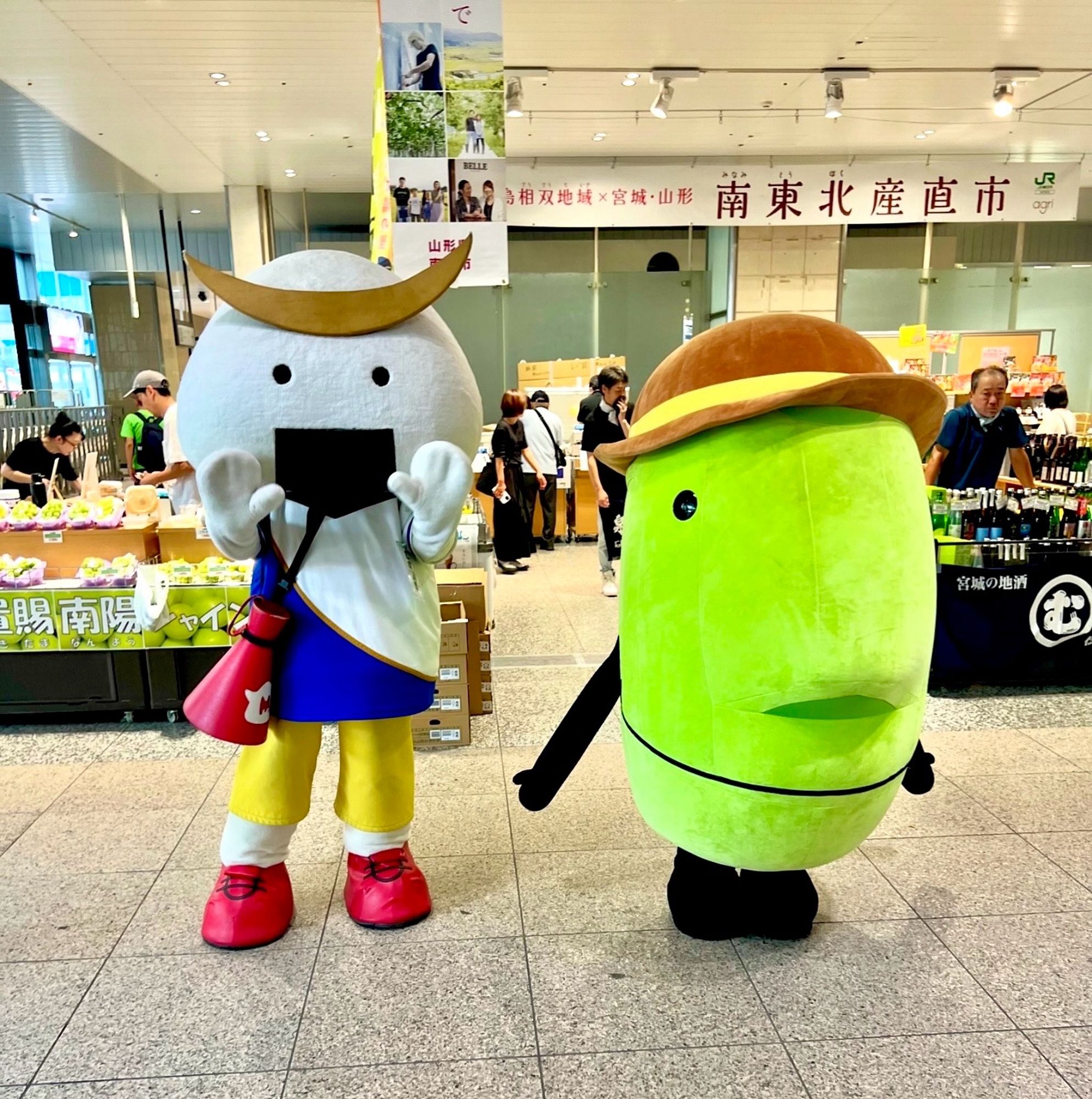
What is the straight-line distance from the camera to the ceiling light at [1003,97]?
6777 mm

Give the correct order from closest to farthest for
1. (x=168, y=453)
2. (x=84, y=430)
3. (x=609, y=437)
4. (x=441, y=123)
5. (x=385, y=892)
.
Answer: (x=385, y=892) < (x=441, y=123) < (x=168, y=453) < (x=609, y=437) < (x=84, y=430)

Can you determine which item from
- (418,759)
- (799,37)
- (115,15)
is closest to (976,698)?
(418,759)

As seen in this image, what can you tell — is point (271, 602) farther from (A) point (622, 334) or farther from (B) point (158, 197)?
(B) point (158, 197)

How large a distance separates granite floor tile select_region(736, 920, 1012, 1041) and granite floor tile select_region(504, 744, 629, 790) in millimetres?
971

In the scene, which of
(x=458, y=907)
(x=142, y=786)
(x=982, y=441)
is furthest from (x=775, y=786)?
(x=982, y=441)

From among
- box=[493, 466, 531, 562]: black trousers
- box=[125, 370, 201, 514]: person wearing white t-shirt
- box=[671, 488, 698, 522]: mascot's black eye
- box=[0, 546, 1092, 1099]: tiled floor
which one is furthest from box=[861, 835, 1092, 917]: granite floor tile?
box=[493, 466, 531, 562]: black trousers

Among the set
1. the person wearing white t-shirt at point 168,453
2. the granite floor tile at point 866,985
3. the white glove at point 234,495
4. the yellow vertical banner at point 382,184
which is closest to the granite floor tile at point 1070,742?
the granite floor tile at point 866,985

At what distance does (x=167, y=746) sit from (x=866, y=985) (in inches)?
108

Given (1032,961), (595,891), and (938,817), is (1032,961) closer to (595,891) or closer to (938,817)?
(938,817)

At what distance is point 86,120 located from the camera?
24.6ft

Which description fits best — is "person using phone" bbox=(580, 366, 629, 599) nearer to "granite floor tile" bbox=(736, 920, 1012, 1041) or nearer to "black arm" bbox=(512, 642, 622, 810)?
"black arm" bbox=(512, 642, 622, 810)

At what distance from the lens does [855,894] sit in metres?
2.46

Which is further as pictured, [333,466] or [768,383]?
Answer: [333,466]

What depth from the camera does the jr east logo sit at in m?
4.00
